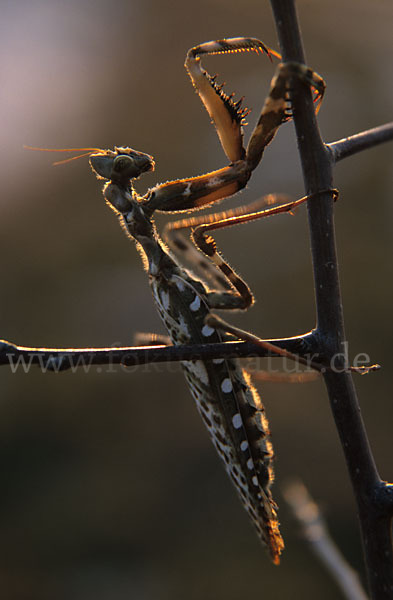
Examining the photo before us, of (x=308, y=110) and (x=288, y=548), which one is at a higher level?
(x=308, y=110)

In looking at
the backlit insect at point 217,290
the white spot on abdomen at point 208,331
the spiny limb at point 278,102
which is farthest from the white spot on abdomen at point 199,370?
the spiny limb at point 278,102

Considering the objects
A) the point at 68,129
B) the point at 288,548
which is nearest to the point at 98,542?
the point at 288,548

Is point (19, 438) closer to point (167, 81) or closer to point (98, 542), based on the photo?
point (98, 542)

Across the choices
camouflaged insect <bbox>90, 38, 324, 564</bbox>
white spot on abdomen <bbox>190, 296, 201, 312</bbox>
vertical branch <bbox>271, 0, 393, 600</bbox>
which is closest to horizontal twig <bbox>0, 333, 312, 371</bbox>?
vertical branch <bbox>271, 0, 393, 600</bbox>

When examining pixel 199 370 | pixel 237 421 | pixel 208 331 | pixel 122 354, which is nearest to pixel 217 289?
pixel 208 331

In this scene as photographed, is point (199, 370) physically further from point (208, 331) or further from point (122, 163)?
point (122, 163)

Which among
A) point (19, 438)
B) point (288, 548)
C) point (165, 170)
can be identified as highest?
point (165, 170)

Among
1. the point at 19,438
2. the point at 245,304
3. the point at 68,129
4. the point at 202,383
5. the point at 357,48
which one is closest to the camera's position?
the point at 202,383
